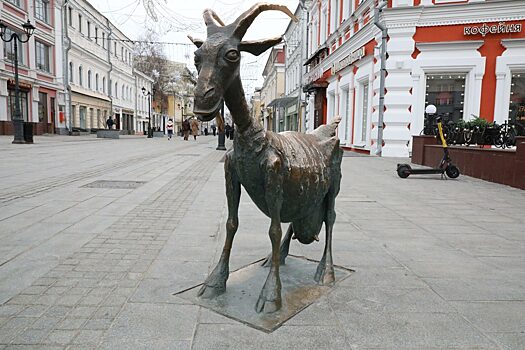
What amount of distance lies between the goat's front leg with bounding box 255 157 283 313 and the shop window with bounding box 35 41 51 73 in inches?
1404

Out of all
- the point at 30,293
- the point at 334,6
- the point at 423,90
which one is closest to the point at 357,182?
the point at 30,293

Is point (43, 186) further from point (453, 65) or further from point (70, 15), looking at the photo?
point (70, 15)

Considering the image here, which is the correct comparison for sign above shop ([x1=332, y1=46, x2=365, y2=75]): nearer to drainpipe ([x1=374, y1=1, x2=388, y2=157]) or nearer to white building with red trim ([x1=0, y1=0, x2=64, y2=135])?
drainpipe ([x1=374, y1=1, x2=388, y2=157])

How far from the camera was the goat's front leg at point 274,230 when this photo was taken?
2447 millimetres

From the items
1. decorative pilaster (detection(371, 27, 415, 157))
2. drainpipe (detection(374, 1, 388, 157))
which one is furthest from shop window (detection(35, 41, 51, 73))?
decorative pilaster (detection(371, 27, 415, 157))

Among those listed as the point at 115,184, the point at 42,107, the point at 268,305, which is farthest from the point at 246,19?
the point at 42,107

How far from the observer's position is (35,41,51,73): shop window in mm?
31875

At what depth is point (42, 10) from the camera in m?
32.8

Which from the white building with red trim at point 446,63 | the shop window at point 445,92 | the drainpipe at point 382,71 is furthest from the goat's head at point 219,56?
the shop window at point 445,92

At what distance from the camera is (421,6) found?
14.7m

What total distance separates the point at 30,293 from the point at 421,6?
52.3ft

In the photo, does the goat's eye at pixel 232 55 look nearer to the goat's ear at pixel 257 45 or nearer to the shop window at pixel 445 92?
the goat's ear at pixel 257 45

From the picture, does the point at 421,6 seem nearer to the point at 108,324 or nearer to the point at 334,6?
the point at 334,6

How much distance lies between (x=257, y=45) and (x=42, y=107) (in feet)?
117
